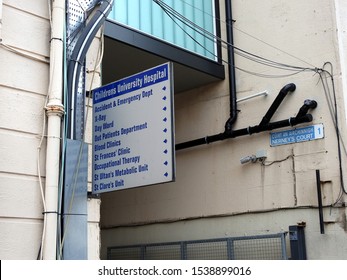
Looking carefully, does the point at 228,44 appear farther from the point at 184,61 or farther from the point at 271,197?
the point at 271,197

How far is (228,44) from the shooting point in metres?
9.29

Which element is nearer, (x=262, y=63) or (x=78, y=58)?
(x=78, y=58)

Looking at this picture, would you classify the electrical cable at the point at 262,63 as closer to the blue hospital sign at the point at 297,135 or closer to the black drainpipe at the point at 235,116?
the black drainpipe at the point at 235,116

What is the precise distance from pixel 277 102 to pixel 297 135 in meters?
0.64

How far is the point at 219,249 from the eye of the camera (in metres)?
8.63

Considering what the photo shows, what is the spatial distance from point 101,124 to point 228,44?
4.81 metres

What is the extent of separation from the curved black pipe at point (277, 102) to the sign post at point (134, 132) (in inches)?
156

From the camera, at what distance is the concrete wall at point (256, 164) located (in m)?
7.93

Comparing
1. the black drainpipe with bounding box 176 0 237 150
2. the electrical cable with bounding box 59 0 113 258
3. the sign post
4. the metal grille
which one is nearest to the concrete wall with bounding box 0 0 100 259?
the electrical cable with bounding box 59 0 113 258

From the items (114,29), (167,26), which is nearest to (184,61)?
(167,26)

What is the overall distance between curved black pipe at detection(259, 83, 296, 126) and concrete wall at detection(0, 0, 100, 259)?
4.35 metres

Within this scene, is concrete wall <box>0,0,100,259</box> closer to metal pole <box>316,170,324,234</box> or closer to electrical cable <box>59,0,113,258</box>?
electrical cable <box>59,0,113,258</box>

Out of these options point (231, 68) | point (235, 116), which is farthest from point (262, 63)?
point (235, 116)

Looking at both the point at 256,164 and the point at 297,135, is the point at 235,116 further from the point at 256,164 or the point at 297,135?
the point at 297,135
